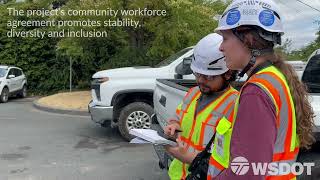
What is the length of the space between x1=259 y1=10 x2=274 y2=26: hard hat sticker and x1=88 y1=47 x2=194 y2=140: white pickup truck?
6832mm

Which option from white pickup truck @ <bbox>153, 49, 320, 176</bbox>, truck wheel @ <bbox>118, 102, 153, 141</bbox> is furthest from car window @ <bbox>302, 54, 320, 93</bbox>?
truck wheel @ <bbox>118, 102, 153, 141</bbox>

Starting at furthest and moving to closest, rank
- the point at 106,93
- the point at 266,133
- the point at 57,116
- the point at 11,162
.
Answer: the point at 57,116 < the point at 106,93 < the point at 11,162 < the point at 266,133

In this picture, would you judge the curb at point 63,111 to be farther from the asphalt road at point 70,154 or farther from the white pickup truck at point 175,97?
the white pickup truck at point 175,97

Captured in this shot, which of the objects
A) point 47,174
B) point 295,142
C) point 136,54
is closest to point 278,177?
point 295,142

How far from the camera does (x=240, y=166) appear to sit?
1.59 meters

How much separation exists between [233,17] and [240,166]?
0.57 metres

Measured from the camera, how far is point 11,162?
7.34 m

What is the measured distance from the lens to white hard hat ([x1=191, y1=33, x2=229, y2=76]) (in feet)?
8.52

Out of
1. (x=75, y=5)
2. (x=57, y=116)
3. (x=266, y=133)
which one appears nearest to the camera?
(x=266, y=133)

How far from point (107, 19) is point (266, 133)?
13.5 metres

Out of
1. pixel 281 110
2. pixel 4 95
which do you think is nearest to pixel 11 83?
pixel 4 95

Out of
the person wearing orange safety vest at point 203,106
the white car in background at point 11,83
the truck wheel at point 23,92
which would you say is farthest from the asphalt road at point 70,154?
the truck wheel at point 23,92

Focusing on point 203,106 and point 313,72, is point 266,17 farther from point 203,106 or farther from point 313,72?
point 313,72

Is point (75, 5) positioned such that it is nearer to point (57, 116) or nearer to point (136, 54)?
point (136, 54)
